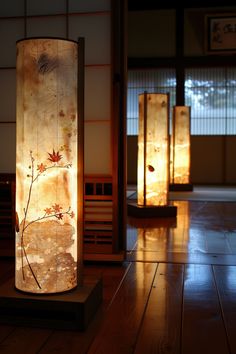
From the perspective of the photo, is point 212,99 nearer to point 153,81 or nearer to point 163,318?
point 153,81

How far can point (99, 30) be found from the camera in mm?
3268

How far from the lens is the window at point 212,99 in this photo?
1165 centimetres

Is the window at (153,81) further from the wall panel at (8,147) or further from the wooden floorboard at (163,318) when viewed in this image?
the wooden floorboard at (163,318)

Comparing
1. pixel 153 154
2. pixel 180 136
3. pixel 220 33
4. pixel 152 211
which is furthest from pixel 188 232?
pixel 220 33

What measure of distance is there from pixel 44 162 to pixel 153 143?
11.5 ft

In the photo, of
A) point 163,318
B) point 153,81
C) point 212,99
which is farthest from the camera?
point 153,81

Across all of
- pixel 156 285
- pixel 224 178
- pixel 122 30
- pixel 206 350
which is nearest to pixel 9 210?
pixel 156 285

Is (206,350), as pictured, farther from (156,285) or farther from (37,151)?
(37,151)

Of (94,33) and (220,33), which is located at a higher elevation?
(220,33)

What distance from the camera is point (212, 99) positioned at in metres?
11.8

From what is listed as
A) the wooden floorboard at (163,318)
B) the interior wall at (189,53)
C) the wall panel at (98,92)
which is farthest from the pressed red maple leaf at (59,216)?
the interior wall at (189,53)

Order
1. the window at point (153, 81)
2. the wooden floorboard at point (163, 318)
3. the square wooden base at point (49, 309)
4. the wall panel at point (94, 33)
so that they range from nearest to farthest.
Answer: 1. the wooden floorboard at point (163, 318)
2. the square wooden base at point (49, 309)
3. the wall panel at point (94, 33)
4. the window at point (153, 81)

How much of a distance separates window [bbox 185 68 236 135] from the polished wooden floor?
26.6ft

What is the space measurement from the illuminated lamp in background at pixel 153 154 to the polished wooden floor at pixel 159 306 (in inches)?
55.1
